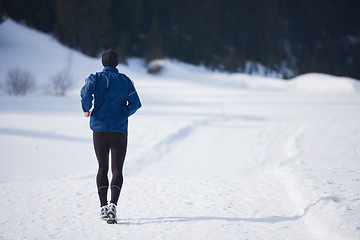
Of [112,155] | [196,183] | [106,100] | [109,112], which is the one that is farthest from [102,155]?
[196,183]

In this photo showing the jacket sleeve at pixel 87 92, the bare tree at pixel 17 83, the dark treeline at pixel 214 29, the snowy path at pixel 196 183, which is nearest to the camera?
the jacket sleeve at pixel 87 92

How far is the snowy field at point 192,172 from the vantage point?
3.34m

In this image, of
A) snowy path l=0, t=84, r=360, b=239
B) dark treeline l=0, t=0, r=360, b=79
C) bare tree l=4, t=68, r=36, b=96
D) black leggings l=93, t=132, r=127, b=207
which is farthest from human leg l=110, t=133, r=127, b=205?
dark treeline l=0, t=0, r=360, b=79

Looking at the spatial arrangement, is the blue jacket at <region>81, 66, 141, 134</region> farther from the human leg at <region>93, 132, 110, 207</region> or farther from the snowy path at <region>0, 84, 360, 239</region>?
the snowy path at <region>0, 84, 360, 239</region>

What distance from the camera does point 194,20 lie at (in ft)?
161

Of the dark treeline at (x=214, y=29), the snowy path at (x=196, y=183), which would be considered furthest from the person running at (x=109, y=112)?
the dark treeline at (x=214, y=29)

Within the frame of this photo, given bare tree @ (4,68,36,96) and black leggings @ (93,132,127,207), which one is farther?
bare tree @ (4,68,36,96)

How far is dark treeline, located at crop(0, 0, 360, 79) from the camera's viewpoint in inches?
1532

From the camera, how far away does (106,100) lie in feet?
10.7

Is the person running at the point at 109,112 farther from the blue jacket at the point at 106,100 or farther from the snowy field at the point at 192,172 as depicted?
the snowy field at the point at 192,172

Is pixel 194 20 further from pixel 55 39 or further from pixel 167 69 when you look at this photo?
pixel 55 39

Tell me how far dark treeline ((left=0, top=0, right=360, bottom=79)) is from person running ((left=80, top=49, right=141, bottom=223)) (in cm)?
3503

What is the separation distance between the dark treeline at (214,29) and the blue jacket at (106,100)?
3505 cm

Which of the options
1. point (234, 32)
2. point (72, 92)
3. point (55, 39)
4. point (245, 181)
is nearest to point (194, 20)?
point (234, 32)
